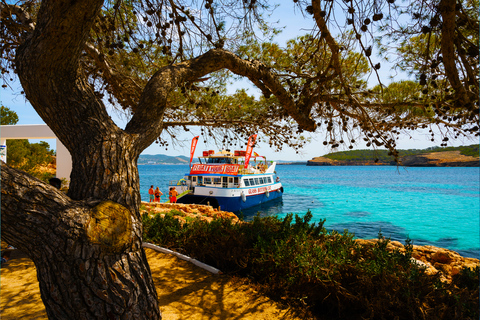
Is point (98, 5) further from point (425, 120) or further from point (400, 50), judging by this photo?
point (425, 120)

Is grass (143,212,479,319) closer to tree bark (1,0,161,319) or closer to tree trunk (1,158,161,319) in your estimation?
tree bark (1,0,161,319)

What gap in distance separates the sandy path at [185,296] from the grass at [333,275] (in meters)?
0.27

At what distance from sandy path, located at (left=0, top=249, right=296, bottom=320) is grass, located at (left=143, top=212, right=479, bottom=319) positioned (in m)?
0.27

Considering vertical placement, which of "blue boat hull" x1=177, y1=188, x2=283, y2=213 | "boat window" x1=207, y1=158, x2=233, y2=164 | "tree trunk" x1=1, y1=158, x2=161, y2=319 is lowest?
"blue boat hull" x1=177, y1=188, x2=283, y2=213

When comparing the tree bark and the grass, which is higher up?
the tree bark

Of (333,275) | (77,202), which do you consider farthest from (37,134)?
(333,275)

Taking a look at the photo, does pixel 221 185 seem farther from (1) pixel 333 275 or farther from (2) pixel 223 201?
(1) pixel 333 275

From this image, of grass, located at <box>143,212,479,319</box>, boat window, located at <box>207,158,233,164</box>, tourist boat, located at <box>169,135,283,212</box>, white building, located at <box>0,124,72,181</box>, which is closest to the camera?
grass, located at <box>143,212,479,319</box>

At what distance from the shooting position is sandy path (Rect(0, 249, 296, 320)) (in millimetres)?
3346

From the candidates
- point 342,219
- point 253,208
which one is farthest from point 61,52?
point 342,219

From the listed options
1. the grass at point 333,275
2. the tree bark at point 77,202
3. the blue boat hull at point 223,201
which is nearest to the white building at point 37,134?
the blue boat hull at point 223,201

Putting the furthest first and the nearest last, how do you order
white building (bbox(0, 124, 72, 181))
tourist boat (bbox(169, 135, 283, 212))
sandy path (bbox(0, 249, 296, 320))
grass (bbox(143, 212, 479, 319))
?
tourist boat (bbox(169, 135, 283, 212)) < white building (bbox(0, 124, 72, 181)) < sandy path (bbox(0, 249, 296, 320)) < grass (bbox(143, 212, 479, 319))

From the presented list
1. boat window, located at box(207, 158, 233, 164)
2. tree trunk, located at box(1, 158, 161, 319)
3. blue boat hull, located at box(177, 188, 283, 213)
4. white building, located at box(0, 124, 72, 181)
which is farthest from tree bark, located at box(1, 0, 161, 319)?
boat window, located at box(207, 158, 233, 164)

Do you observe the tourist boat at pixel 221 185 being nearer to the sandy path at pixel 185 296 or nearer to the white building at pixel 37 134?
the white building at pixel 37 134
